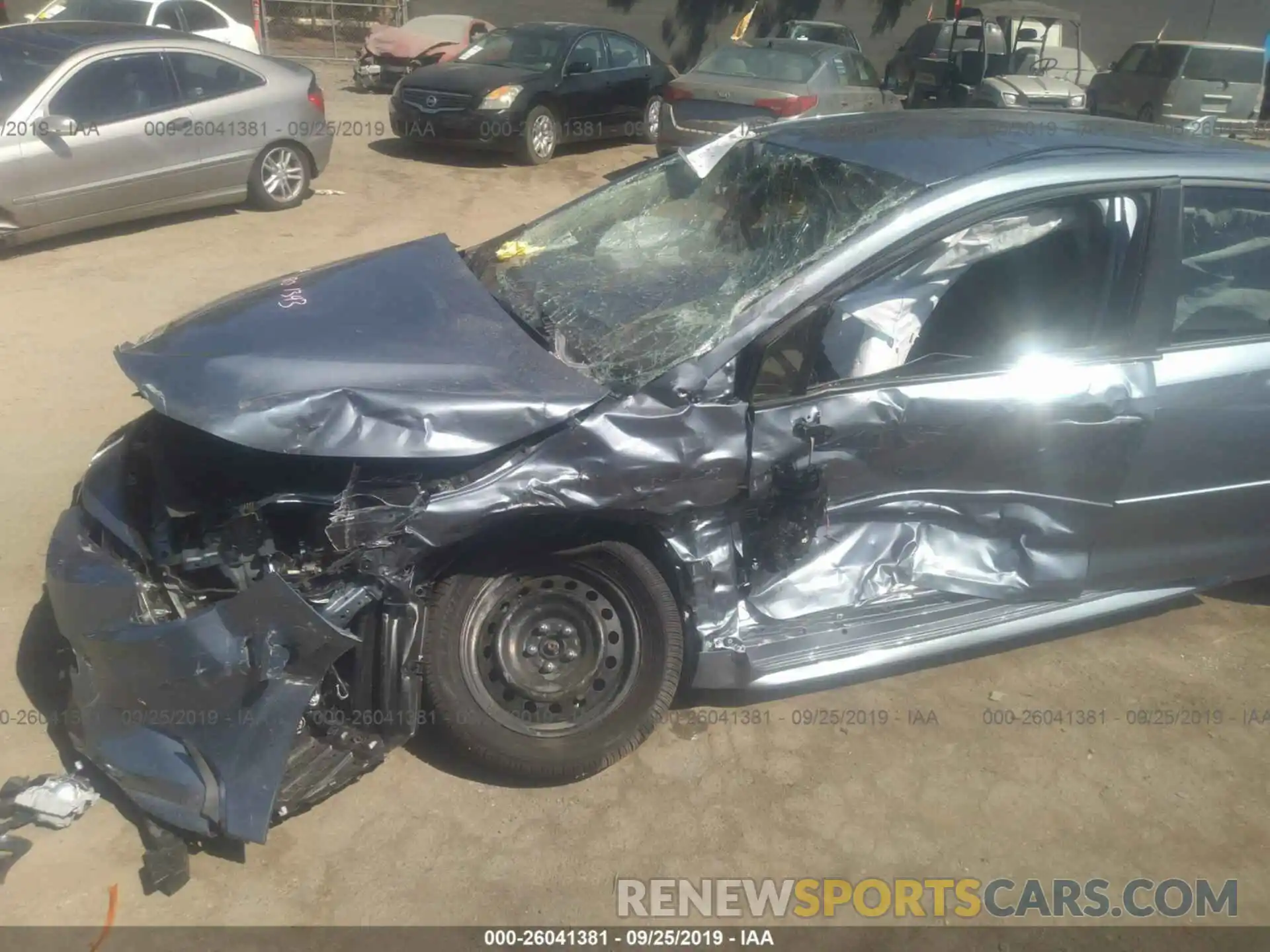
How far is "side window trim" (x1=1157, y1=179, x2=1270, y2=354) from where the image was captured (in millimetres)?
3186

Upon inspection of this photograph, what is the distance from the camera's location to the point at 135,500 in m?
3.00

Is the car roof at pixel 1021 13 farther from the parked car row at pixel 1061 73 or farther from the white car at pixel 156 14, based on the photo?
the white car at pixel 156 14

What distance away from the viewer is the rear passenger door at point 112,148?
7152 millimetres

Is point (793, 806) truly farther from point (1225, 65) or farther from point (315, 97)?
point (1225, 65)

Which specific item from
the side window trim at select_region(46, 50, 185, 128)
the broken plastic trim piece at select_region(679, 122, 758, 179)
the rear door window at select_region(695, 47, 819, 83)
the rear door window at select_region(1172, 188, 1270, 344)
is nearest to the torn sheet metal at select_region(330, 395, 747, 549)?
the broken plastic trim piece at select_region(679, 122, 758, 179)

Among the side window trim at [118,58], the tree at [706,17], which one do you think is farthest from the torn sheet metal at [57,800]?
the tree at [706,17]

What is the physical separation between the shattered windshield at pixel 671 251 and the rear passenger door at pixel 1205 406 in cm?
103

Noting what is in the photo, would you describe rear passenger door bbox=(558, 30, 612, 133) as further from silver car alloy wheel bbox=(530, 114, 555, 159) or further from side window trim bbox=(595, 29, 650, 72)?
silver car alloy wheel bbox=(530, 114, 555, 159)

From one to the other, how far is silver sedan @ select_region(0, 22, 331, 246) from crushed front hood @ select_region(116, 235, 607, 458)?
492 cm

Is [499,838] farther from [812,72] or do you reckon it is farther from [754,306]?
[812,72]

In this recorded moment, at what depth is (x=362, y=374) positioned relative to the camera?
276 cm

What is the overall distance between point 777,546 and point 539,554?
2.29ft

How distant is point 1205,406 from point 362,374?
261 centimetres

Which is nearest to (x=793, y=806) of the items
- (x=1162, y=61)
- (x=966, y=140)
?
(x=966, y=140)
